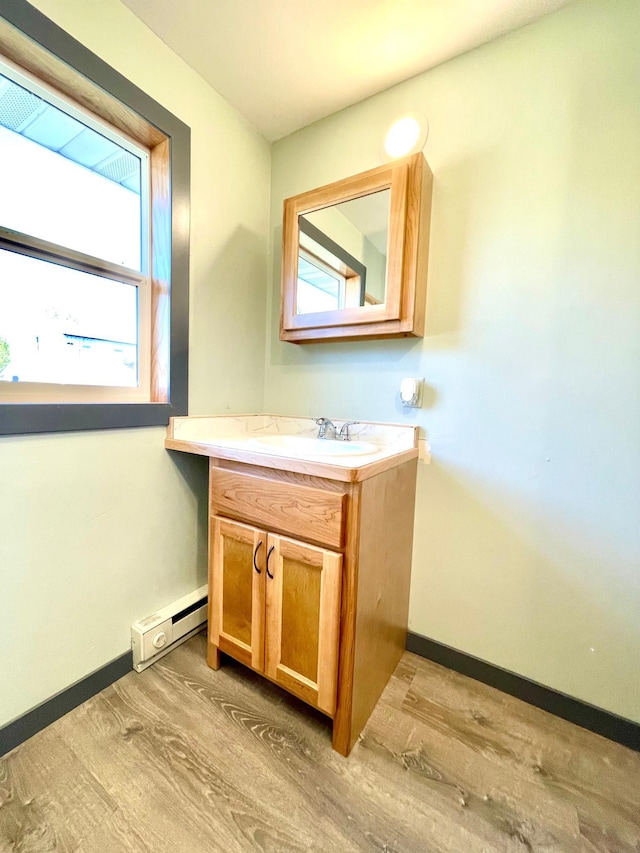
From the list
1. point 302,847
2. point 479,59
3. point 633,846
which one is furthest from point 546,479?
point 479,59

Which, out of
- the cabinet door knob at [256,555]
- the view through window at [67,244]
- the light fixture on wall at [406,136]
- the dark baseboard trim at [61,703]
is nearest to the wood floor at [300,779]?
the dark baseboard trim at [61,703]

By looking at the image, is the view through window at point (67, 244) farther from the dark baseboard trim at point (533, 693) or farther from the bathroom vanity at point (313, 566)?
the dark baseboard trim at point (533, 693)

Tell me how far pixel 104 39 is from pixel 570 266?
5.59ft

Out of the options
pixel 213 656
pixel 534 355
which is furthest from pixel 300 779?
pixel 534 355

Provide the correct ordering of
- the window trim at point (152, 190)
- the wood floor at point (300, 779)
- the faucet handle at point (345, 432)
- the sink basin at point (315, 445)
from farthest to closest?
1. the faucet handle at point (345, 432)
2. the sink basin at point (315, 445)
3. the window trim at point (152, 190)
4. the wood floor at point (300, 779)

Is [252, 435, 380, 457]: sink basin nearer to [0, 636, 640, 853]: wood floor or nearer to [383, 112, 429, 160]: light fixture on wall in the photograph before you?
[0, 636, 640, 853]: wood floor

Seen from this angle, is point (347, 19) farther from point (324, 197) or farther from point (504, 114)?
point (504, 114)

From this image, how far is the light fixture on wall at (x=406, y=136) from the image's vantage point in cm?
133

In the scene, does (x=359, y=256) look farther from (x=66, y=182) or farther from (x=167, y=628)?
(x=167, y=628)

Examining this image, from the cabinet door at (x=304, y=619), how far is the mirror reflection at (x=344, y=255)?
0.97 meters

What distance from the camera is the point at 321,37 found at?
120 centimetres

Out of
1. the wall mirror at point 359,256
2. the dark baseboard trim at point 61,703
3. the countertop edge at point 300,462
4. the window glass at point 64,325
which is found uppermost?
the wall mirror at point 359,256

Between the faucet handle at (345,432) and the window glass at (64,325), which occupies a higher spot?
the window glass at (64,325)

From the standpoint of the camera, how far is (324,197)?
140 cm
